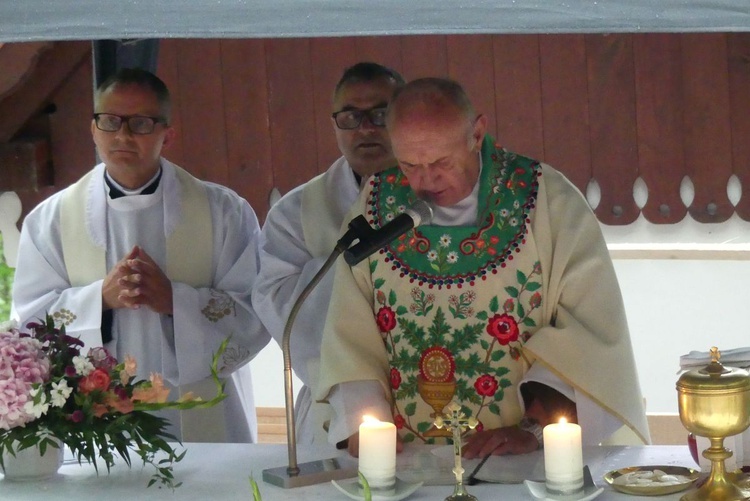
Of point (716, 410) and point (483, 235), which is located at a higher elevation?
point (483, 235)

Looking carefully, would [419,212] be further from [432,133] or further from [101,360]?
[101,360]

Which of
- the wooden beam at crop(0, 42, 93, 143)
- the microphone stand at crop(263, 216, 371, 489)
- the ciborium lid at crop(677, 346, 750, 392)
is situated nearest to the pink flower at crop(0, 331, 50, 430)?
the microphone stand at crop(263, 216, 371, 489)

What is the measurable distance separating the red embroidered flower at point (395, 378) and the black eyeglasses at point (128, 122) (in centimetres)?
126

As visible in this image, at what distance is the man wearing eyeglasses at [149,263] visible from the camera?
4055 millimetres

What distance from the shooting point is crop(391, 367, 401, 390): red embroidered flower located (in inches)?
132

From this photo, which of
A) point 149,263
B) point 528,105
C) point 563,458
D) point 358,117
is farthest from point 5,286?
point 563,458

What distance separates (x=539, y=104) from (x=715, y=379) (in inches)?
147

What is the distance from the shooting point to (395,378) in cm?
336

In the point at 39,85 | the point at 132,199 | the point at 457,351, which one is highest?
the point at 39,85

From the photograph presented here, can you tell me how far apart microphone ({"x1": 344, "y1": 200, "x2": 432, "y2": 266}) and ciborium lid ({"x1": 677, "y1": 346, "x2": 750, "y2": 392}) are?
2.14 feet

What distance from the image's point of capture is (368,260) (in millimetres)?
3408

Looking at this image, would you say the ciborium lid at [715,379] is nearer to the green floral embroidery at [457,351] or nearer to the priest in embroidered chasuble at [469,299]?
the priest in embroidered chasuble at [469,299]

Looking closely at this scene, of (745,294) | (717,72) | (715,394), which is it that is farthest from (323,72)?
(715,394)

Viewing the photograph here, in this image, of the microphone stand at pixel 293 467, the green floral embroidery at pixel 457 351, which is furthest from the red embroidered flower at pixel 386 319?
the microphone stand at pixel 293 467
